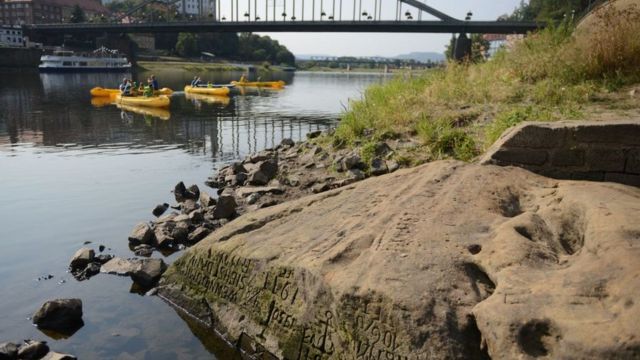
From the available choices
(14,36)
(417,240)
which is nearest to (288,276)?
(417,240)

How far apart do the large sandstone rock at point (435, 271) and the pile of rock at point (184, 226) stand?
7.99ft

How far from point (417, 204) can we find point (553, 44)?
32.4 ft

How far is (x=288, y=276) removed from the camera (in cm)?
533

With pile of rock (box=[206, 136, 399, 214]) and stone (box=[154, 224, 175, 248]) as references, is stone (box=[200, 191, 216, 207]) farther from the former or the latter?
stone (box=[154, 224, 175, 248])

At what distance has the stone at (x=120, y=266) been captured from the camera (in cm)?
791

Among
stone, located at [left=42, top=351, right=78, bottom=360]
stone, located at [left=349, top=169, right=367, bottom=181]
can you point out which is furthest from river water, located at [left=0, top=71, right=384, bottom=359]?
stone, located at [left=349, top=169, right=367, bottom=181]

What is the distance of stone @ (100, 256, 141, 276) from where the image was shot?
7.91 metres

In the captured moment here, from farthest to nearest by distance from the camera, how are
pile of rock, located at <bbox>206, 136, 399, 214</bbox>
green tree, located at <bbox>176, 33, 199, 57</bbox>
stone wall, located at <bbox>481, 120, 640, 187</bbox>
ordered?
1. green tree, located at <bbox>176, 33, 199, 57</bbox>
2. pile of rock, located at <bbox>206, 136, 399, 214</bbox>
3. stone wall, located at <bbox>481, 120, 640, 187</bbox>

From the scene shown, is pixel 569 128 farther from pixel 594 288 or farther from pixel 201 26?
pixel 201 26

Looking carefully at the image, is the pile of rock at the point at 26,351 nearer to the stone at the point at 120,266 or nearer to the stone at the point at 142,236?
the stone at the point at 120,266

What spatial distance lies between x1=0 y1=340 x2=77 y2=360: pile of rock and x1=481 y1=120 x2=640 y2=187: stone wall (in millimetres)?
5311

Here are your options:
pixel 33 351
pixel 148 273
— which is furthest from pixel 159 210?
pixel 33 351

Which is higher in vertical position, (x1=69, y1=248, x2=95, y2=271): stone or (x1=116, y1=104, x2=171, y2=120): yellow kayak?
(x1=116, y1=104, x2=171, y2=120): yellow kayak

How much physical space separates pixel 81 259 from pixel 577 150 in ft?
22.7
